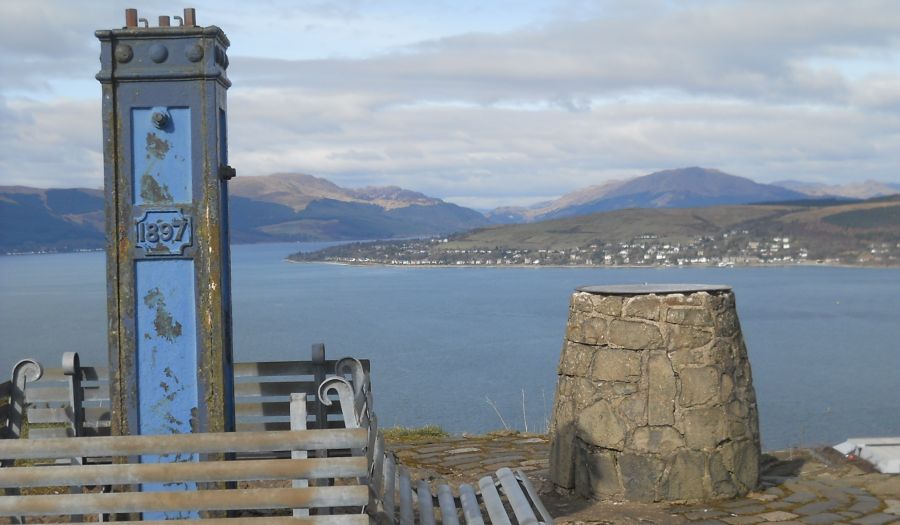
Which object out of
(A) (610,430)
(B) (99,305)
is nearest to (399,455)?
(A) (610,430)

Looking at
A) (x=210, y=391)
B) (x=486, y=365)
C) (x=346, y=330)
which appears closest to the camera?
(x=210, y=391)

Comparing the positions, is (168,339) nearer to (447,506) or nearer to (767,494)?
(447,506)

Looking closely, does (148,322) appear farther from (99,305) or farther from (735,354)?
(99,305)

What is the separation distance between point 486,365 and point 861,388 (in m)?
21.7

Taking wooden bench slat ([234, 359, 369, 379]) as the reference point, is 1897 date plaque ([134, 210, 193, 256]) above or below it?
above

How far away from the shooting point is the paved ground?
6.73m

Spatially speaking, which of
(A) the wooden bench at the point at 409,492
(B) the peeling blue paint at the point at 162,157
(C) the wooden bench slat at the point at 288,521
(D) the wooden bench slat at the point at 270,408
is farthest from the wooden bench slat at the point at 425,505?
(B) the peeling blue paint at the point at 162,157

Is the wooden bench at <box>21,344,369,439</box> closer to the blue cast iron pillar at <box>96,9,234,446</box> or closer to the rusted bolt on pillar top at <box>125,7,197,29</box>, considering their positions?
the blue cast iron pillar at <box>96,9,234,446</box>

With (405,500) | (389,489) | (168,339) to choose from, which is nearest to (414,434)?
(405,500)

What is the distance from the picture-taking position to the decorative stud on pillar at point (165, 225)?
5609mm

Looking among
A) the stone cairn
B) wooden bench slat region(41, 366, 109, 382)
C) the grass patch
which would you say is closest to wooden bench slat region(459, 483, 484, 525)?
the stone cairn

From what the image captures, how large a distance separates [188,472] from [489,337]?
70906mm

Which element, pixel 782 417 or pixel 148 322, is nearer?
pixel 148 322

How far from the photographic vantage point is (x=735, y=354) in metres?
7.46
